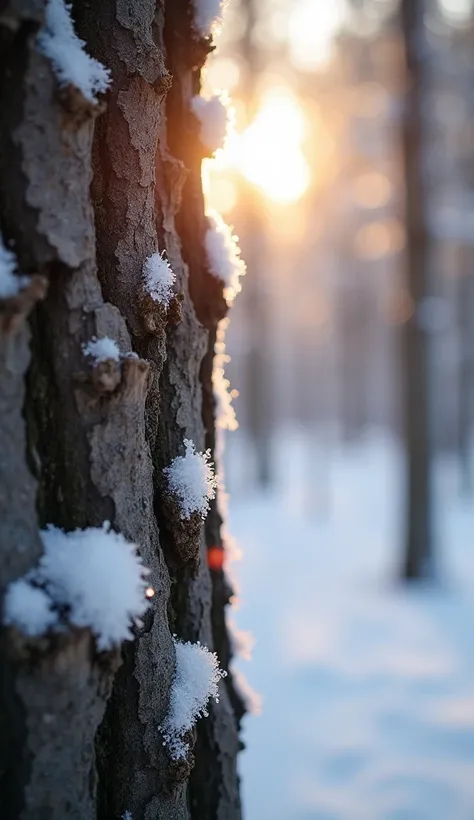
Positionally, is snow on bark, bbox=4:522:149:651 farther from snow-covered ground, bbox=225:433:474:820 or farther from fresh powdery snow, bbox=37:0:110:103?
snow-covered ground, bbox=225:433:474:820

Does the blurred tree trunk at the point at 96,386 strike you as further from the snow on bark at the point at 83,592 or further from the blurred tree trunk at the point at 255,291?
the blurred tree trunk at the point at 255,291

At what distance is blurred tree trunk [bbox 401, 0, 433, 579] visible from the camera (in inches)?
253

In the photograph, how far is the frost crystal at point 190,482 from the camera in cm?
150

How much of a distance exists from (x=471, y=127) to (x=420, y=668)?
1186 centimetres

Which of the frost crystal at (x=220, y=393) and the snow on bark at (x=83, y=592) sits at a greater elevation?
the frost crystal at (x=220, y=393)

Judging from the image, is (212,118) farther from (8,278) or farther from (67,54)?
(8,278)

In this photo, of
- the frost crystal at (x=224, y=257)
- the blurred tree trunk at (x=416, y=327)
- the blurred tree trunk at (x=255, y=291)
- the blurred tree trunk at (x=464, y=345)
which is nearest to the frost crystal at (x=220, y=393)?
the frost crystal at (x=224, y=257)

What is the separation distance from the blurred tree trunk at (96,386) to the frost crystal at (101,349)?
19 millimetres

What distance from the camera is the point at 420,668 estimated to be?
4.45 metres

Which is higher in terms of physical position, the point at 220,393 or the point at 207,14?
the point at 207,14

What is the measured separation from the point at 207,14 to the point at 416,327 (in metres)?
5.32

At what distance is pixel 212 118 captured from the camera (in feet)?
5.61

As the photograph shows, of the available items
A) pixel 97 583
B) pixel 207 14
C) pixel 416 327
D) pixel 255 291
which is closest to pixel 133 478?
pixel 97 583

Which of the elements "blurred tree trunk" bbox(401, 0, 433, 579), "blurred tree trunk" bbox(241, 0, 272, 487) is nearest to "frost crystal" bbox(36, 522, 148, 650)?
"blurred tree trunk" bbox(401, 0, 433, 579)
